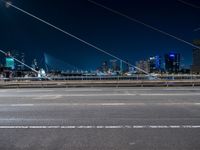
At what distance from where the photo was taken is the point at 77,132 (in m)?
7.93

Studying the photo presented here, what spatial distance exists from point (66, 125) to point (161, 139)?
9.09ft

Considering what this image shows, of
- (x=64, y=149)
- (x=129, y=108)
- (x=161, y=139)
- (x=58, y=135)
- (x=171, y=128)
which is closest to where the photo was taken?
(x=64, y=149)

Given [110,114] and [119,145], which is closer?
[119,145]

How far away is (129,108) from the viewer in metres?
12.0

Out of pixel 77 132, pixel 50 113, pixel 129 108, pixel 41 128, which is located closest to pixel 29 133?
pixel 41 128

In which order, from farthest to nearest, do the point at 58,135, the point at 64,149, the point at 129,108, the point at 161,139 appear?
the point at 129,108 → the point at 58,135 → the point at 161,139 → the point at 64,149

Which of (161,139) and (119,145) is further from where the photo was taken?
(161,139)

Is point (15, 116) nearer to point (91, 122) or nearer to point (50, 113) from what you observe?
point (50, 113)

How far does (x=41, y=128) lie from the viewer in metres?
8.45

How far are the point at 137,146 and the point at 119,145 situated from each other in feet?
1.19

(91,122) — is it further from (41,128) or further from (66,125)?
(41,128)

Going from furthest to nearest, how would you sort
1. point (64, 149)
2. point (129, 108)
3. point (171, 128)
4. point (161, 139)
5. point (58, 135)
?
point (129, 108), point (171, 128), point (58, 135), point (161, 139), point (64, 149)

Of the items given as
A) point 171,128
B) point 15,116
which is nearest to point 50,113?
point 15,116

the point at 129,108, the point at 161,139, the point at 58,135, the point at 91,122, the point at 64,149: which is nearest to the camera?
the point at 64,149
